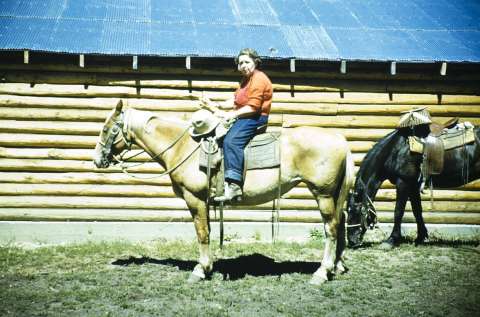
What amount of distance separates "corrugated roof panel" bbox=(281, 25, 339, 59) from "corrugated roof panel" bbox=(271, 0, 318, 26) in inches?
10.6

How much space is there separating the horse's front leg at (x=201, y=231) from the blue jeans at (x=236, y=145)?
1.95ft

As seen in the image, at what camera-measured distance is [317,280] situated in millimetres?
6336

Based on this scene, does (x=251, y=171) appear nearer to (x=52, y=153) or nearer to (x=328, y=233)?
(x=328, y=233)

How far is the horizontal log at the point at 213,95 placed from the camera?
875cm

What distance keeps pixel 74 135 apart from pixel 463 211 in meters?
8.29

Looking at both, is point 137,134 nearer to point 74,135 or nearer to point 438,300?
point 74,135

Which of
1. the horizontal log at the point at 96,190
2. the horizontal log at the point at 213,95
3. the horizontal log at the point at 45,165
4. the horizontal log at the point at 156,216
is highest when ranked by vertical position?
the horizontal log at the point at 213,95

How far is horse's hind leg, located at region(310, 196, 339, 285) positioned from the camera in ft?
21.1

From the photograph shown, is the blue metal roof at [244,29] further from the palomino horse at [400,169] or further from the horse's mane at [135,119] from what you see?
the horse's mane at [135,119]

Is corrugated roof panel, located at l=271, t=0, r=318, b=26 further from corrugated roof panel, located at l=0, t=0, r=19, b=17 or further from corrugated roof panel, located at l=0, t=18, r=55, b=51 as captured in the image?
corrugated roof panel, located at l=0, t=0, r=19, b=17

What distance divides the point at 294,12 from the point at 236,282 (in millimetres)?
6698

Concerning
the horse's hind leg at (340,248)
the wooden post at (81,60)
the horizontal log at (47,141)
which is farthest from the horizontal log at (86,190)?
the horse's hind leg at (340,248)

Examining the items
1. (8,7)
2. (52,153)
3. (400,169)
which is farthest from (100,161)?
(400,169)

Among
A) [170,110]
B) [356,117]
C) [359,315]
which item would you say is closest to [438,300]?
[359,315]
